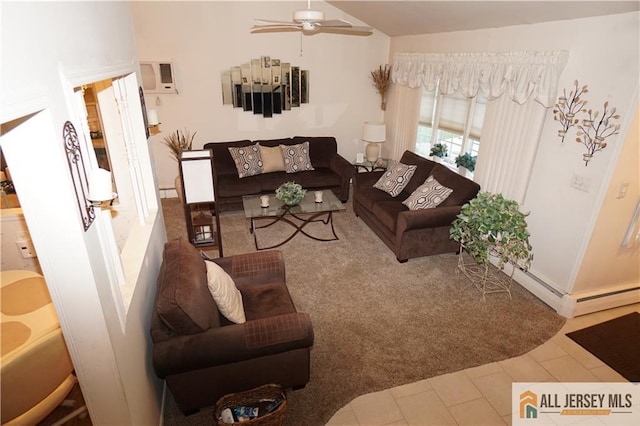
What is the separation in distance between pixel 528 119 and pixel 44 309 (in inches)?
161

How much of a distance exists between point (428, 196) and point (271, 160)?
235cm

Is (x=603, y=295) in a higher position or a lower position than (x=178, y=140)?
lower

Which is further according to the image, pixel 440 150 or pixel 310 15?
pixel 440 150

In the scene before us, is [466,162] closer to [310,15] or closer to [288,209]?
[288,209]

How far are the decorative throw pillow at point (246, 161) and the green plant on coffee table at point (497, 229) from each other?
293 centimetres

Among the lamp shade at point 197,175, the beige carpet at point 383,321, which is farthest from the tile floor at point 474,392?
the lamp shade at point 197,175

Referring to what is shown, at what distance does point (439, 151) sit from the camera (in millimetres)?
5012

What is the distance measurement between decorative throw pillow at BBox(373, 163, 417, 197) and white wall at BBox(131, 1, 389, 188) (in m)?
1.77

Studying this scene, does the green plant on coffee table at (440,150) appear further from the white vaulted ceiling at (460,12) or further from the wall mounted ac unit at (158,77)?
the wall mounted ac unit at (158,77)

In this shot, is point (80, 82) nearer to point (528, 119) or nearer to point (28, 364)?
point (28, 364)

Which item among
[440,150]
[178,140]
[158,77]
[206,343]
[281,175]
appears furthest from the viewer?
[178,140]

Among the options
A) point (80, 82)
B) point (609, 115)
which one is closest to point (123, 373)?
point (80, 82)

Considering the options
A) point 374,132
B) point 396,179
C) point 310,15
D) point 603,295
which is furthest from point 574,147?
point 374,132

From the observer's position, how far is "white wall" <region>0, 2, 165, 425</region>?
103 cm
